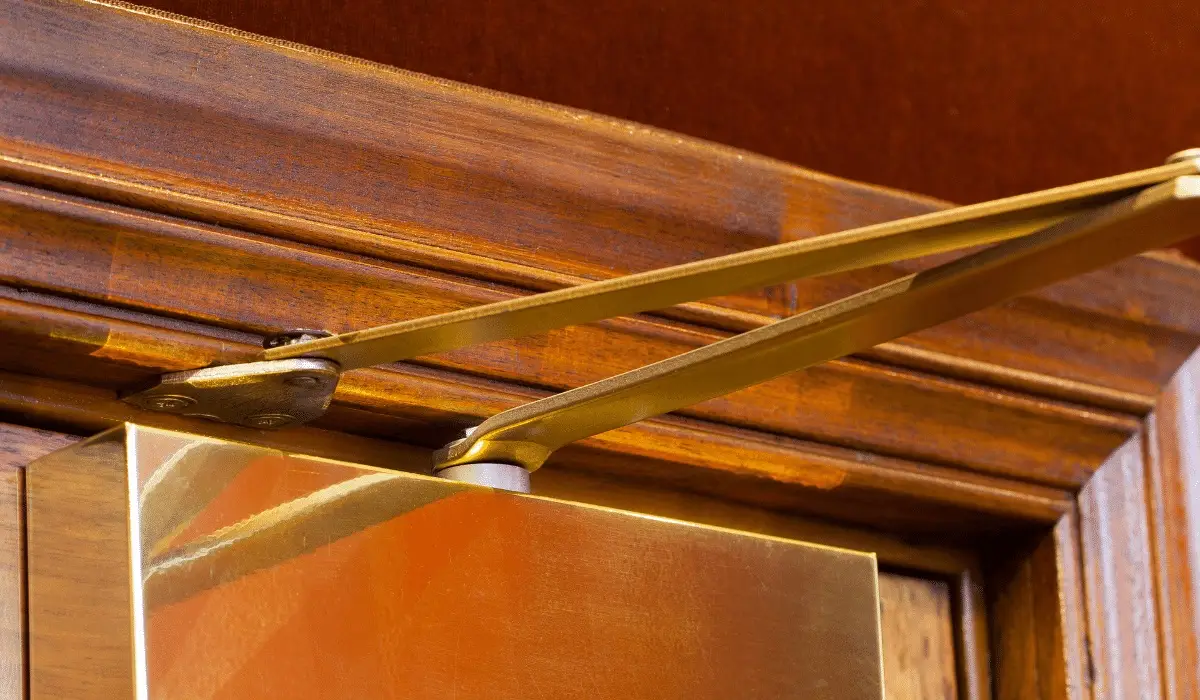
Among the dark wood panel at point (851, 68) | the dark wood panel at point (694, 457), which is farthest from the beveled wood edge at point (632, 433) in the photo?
the dark wood panel at point (851, 68)

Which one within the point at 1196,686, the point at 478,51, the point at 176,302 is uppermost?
the point at 478,51

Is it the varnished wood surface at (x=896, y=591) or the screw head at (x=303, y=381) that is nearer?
the screw head at (x=303, y=381)

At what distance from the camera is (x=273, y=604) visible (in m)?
0.46

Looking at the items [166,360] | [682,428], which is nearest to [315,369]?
[166,360]

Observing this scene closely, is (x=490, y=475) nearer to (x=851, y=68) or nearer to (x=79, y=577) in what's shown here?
(x=79, y=577)

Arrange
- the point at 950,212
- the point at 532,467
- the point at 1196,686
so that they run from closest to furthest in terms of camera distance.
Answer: the point at 950,212, the point at 532,467, the point at 1196,686

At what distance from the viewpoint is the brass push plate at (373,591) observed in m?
0.44

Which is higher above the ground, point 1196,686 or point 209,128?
point 209,128

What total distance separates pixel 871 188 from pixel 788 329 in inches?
Answer: 6.8

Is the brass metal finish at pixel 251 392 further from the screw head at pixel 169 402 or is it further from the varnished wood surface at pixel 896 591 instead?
the varnished wood surface at pixel 896 591

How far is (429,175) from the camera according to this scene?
515mm

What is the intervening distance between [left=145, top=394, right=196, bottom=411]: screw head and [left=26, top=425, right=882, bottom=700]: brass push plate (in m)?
0.03

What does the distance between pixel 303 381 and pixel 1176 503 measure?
0.37m

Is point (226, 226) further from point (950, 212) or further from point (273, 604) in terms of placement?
point (950, 212)
